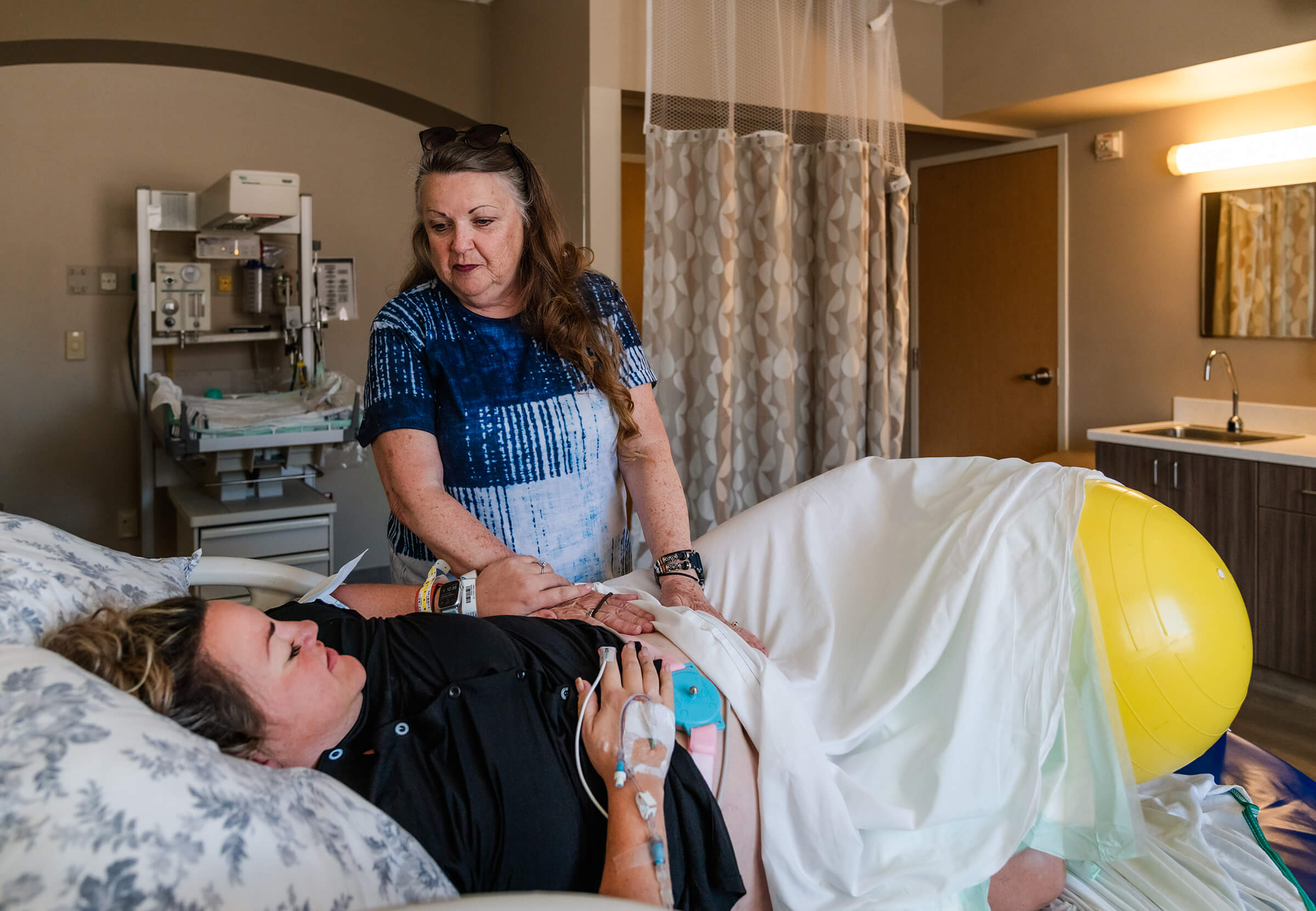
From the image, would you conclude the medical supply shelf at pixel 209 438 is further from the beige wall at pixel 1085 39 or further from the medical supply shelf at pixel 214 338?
the beige wall at pixel 1085 39

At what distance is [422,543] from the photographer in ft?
5.80

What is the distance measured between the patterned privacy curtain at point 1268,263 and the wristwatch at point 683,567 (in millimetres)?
2948

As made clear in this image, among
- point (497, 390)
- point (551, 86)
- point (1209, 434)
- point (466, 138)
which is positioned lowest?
point (1209, 434)

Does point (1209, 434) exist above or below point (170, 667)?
above

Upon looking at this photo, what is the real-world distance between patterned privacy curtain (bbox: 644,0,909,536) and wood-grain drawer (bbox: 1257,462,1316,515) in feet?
3.88

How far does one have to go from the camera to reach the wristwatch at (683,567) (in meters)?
1.68

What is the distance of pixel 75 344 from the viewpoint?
156 inches

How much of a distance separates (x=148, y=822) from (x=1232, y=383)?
4.02 meters

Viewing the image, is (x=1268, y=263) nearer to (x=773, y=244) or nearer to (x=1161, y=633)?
(x=773, y=244)

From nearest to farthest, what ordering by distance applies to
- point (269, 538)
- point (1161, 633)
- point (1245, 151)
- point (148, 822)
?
point (148, 822), point (1161, 633), point (269, 538), point (1245, 151)

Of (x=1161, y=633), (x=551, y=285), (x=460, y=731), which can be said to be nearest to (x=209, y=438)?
(x=551, y=285)

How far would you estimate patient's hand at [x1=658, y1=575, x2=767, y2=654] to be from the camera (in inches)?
61.2

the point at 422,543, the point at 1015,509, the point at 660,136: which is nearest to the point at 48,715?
the point at 422,543

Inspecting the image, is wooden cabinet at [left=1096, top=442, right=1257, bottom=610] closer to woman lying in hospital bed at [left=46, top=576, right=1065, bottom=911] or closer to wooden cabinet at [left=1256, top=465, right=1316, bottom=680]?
wooden cabinet at [left=1256, top=465, right=1316, bottom=680]
